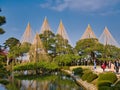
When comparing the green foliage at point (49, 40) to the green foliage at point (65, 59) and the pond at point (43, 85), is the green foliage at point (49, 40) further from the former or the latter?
the pond at point (43, 85)

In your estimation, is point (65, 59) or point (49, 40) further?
point (49, 40)

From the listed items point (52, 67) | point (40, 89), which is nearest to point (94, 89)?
point (40, 89)

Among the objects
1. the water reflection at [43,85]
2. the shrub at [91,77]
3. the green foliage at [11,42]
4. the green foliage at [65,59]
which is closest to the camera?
the water reflection at [43,85]

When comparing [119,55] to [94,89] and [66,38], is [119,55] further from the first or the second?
[94,89]

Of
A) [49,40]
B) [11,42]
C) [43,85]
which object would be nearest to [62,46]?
[49,40]

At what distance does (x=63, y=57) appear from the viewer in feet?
193

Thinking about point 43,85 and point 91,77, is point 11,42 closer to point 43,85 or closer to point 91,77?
point 43,85

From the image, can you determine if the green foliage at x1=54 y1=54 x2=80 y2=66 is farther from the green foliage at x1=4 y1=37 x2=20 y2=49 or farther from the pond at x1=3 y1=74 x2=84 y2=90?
the pond at x1=3 y1=74 x2=84 y2=90

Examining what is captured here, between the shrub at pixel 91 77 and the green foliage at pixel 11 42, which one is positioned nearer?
the shrub at pixel 91 77

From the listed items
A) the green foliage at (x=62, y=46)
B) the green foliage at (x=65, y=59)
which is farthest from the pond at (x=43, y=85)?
the green foliage at (x=62, y=46)

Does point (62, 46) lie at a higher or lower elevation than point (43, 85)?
higher

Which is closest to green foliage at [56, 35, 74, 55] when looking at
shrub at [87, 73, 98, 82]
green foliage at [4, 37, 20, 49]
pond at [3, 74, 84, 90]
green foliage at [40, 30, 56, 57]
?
green foliage at [40, 30, 56, 57]

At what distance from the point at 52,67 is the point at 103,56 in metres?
15.4

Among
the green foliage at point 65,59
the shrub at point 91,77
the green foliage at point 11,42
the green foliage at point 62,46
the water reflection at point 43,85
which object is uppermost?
the green foliage at point 11,42
